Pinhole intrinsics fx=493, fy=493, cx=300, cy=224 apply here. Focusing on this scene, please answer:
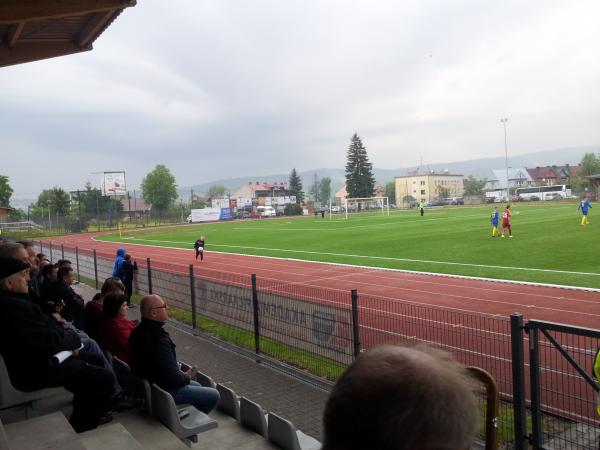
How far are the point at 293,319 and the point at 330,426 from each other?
6867 mm

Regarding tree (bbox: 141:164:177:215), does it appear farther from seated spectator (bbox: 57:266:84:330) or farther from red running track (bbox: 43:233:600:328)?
seated spectator (bbox: 57:266:84:330)

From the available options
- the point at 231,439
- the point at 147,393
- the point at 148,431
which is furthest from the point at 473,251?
the point at 148,431

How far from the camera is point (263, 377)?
24.5 ft

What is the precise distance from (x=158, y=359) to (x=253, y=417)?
3.50ft

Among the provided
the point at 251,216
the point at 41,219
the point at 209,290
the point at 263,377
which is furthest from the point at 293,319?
the point at 251,216

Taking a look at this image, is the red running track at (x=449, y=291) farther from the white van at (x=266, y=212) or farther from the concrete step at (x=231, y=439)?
the white van at (x=266, y=212)

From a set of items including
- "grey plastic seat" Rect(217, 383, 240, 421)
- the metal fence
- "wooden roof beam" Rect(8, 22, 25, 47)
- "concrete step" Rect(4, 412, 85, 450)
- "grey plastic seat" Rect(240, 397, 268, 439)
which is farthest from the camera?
"wooden roof beam" Rect(8, 22, 25, 47)

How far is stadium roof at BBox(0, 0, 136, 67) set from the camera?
28.8 ft

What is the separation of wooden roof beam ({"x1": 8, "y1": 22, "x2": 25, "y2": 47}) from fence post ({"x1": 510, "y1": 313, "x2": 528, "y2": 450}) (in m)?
10.5

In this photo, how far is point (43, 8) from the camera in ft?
28.9

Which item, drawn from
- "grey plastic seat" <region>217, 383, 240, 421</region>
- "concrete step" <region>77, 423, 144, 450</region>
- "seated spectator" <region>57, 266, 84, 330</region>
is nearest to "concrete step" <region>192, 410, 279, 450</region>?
"grey plastic seat" <region>217, 383, 240, 421</region>

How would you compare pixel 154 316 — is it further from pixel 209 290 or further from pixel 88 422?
pixel 209 290

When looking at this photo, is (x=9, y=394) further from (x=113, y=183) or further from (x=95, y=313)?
(x=113, y=183)

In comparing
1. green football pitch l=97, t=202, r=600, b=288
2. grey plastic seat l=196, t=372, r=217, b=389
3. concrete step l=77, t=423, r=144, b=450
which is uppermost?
concrete step l=77, t=423, r=144, b=450
